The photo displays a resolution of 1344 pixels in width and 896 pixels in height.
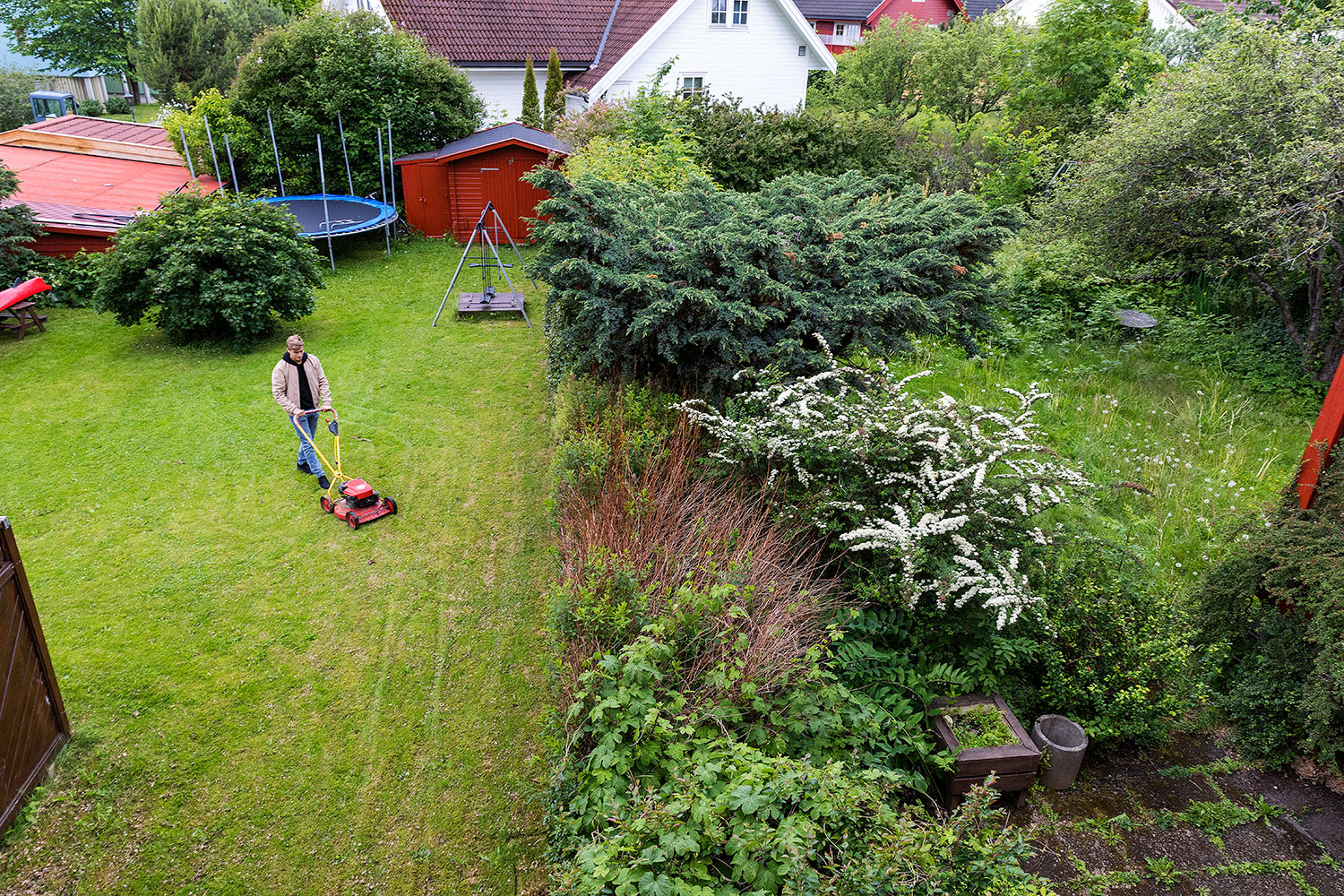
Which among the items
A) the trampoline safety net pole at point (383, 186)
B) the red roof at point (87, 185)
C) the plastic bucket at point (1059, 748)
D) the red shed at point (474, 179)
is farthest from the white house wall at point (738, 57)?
the plastic bucket at point (1059, 748)

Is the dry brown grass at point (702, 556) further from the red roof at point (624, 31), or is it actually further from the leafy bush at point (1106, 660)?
the red roof at point (624, 31)

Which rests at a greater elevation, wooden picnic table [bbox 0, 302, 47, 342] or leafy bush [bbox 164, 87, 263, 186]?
leafy bush [bbox 164, 87, 263, 186]

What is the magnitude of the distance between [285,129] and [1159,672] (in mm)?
20525

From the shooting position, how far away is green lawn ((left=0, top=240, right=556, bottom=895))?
478 centimetres

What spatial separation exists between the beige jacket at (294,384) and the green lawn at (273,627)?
97 cm

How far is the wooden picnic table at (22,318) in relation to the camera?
12422 mm

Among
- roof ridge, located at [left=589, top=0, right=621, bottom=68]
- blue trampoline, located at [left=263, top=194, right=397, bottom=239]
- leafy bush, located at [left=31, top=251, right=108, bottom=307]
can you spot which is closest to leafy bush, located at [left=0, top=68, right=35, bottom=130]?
blue trampoline, located at [left=263, top=194, right=397, bottom=239]

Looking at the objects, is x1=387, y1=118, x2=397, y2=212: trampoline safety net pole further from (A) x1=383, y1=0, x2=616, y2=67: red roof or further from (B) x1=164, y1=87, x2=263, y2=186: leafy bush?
(A) x1=383, y1=0, x2=616, y2=67: red roof

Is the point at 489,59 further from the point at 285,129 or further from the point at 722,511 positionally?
the point at 722,511

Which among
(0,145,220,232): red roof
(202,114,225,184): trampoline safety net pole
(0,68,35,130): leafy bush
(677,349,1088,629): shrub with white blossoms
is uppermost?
(0,68,35,130): leafy bush

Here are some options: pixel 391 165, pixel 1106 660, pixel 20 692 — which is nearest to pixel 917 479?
pixel 1106 660

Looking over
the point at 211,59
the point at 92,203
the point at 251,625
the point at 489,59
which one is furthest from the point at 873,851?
the point at 211,59

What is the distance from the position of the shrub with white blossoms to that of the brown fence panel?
473 centimetres

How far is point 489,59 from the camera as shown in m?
23.7
